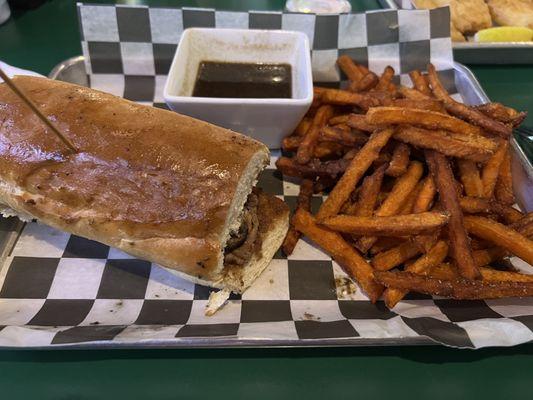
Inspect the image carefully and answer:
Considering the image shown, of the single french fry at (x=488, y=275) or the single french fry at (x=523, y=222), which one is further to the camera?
the single french fry at (x=523, y=222)

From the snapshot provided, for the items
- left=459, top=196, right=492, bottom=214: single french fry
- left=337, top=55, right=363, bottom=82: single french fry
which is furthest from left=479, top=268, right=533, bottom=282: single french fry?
left=337, top=55, right=363, bottom=82: single french fry

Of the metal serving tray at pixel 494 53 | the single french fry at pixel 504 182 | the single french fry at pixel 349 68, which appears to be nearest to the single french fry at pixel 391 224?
the single french fry at pixel 504 182

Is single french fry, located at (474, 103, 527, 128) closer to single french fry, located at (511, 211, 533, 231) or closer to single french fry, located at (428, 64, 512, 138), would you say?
single french fry, located at (428, 64, 512, 138)

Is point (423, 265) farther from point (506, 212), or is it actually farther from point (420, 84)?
point (420, 84)

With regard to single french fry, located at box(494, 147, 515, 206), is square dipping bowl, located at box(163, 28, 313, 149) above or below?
above

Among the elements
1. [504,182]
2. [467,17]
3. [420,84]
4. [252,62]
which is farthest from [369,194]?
[467,17]

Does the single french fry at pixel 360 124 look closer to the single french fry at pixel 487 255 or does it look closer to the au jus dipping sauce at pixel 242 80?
the au jus dipping sauce at pixel 242 80
